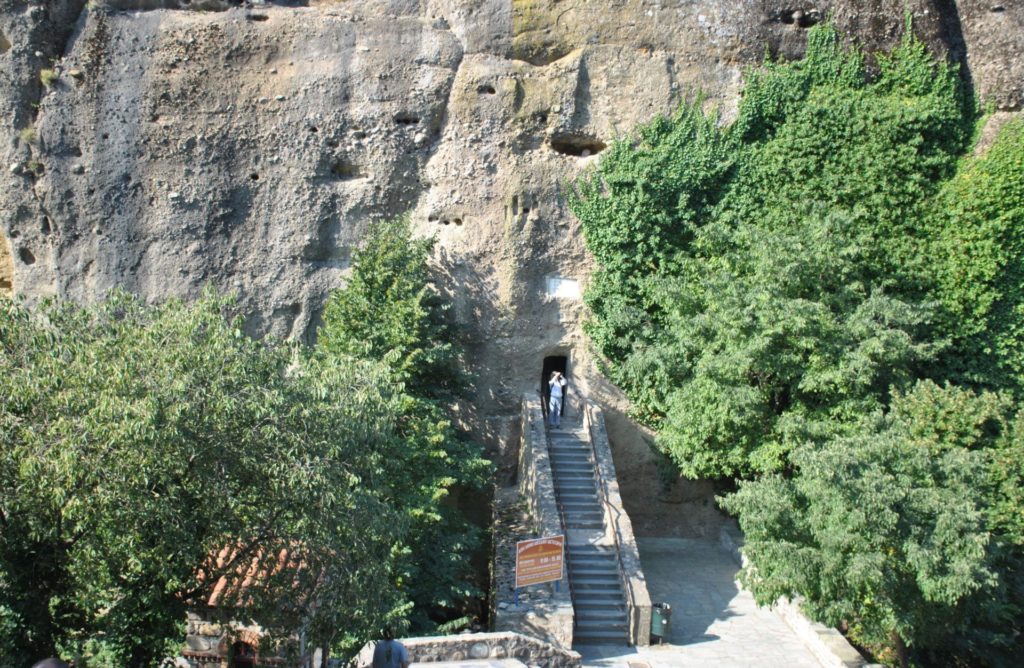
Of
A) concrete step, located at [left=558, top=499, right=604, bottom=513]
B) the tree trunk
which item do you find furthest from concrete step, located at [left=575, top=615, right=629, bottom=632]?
the tree trunk

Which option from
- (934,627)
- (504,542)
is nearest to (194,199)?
(504,542)

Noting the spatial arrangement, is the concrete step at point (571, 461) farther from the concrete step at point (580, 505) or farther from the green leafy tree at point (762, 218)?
the green leafy tree at point (762, 218)

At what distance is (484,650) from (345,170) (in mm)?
11046

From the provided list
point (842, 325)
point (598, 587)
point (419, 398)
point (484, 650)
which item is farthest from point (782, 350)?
point (484, 650)

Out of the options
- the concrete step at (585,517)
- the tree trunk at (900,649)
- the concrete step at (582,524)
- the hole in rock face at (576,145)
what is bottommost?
the tree trunk at (900,649)

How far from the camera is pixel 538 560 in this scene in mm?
13812

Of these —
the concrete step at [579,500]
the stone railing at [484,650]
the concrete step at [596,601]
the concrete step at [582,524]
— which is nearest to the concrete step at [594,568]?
the concrete step at [596,601]

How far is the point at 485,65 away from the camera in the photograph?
63.4ft

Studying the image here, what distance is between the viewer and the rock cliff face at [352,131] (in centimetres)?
1900

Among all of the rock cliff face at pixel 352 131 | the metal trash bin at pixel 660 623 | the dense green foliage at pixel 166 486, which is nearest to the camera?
the dense green foliage at pixel 166 486

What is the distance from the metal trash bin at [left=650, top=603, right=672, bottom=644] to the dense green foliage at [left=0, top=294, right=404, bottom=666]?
17.2ft

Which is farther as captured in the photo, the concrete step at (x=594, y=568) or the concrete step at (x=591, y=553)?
the concrete step at (x=591, y=553)

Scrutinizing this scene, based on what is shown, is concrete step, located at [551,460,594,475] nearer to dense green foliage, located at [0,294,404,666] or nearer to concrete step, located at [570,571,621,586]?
concrete step, located at [570,571,621,586]

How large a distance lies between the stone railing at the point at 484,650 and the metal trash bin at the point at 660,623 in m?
1.75
